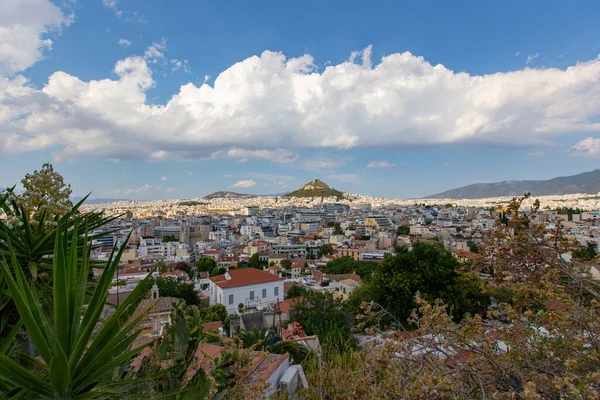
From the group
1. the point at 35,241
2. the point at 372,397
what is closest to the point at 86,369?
the point at 35,241

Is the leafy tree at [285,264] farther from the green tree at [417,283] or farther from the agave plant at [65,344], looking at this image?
the agave plant at [65,344]

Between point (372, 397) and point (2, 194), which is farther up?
point (2, 194)

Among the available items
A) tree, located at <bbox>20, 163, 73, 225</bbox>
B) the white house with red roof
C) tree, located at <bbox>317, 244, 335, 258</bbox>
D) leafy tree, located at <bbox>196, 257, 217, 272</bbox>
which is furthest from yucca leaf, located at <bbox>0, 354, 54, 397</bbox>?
tree, located at <bbox>317, 244, 335, 258</bbox>

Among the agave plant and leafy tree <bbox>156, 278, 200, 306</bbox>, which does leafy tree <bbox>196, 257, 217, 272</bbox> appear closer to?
leafy tree <bbox>156, 278, 200, 306</bbox>

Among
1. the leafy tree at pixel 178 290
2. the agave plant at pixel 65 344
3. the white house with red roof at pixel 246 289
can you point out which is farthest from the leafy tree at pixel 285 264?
the agave plant at pixel 65 344

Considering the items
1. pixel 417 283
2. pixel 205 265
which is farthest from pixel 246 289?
pixel 205 265

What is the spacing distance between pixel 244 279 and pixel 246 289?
0.72 metres

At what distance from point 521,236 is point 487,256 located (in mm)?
273

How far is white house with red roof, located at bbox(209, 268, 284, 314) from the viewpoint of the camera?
21891mm

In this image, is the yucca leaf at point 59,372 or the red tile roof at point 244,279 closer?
the yucca leaf at point 59,372

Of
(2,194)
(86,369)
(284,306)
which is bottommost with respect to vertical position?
(284,306)

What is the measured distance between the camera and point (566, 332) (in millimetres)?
2250

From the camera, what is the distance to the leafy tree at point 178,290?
24250mm

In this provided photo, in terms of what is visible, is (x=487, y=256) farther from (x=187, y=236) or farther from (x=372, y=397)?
(x=187, y=236)
